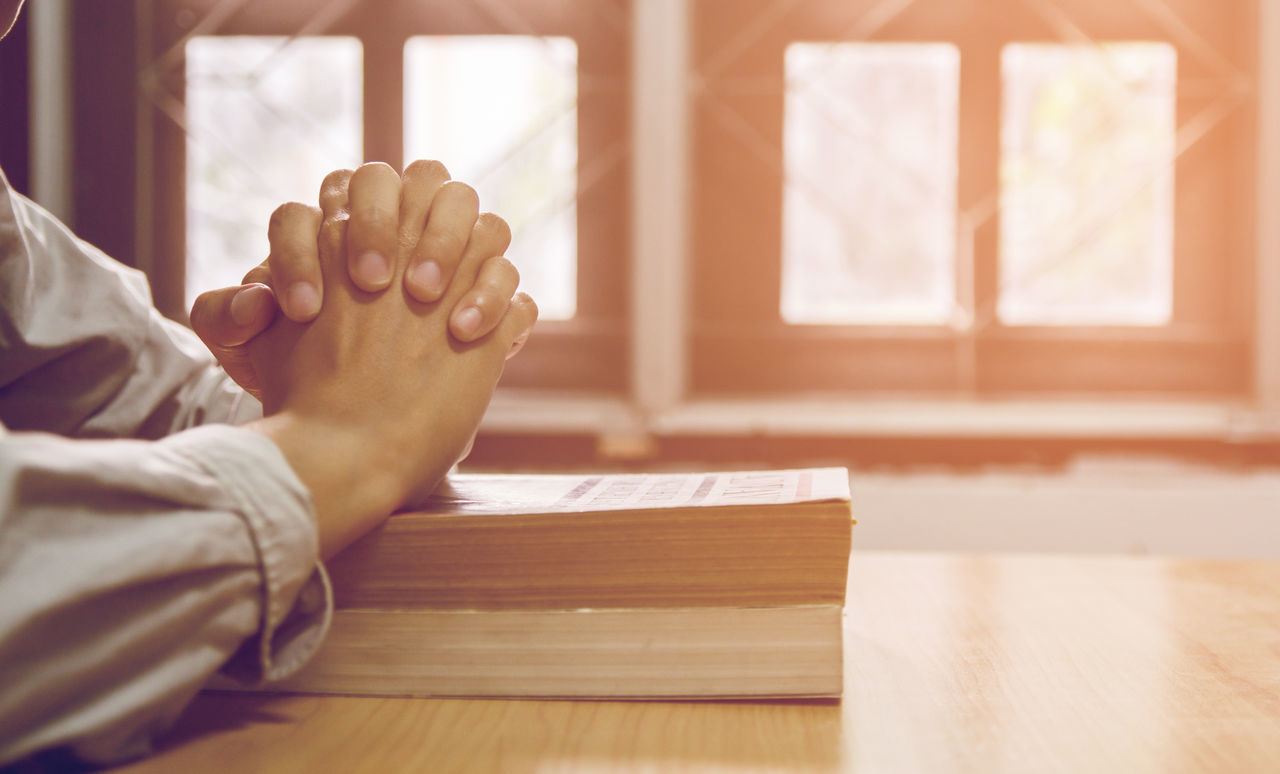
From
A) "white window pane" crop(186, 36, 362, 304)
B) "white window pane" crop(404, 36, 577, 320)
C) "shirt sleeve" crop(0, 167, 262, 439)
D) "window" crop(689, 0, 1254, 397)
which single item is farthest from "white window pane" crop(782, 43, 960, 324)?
"shirt sleeve" crop(0, 167, 262, 439)

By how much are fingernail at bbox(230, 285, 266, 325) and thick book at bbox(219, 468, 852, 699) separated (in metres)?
0.12

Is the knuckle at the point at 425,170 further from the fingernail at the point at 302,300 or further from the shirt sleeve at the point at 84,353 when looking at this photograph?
the shirt sleeve at the point at 84,353

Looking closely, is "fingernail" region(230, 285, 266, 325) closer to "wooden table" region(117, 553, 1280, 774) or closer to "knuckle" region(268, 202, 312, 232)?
"knuckle" region(268, 202, 312, 232)

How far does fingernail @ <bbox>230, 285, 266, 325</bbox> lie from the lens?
1.24ft

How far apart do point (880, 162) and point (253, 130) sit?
110cm

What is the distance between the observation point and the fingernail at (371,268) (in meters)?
0.36

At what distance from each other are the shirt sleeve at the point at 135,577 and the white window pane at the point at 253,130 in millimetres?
1516

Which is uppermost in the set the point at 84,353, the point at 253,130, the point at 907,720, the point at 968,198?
the point at 253,130

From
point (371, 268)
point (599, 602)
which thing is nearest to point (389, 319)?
point (371, 268)

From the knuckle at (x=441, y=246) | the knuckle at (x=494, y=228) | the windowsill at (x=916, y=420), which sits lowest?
the windowsill at (x=916, y=420)

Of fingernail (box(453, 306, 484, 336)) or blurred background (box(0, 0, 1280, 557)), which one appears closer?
fingernail (box(453, 306, 484, 336))

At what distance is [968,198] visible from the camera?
1606 millimetres

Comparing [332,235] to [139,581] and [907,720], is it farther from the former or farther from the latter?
[907,720]

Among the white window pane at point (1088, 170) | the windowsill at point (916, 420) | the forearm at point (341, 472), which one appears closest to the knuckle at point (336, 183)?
the forearm at point (341, 472)
